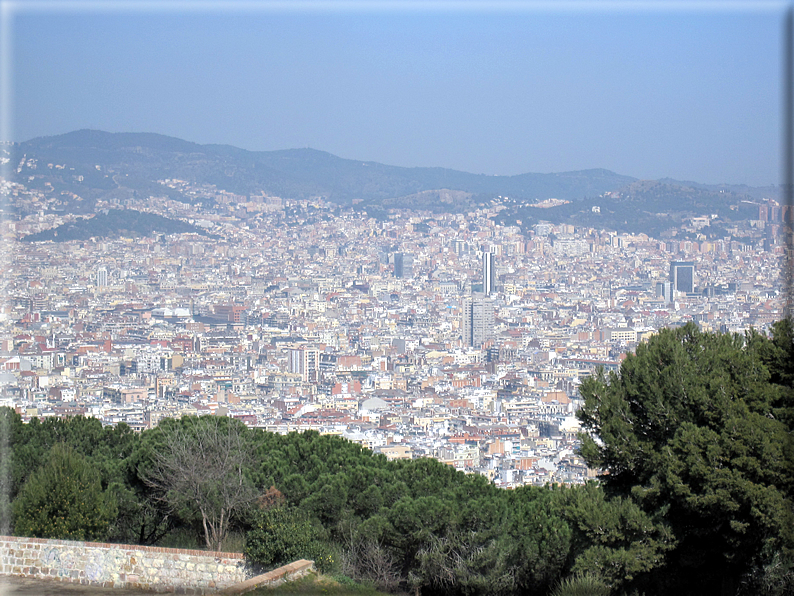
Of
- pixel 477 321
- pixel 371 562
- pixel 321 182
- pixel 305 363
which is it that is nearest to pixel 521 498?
pixel 371 562

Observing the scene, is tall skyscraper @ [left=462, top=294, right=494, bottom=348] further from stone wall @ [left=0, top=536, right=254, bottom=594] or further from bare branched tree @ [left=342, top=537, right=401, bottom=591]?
stone wall @ [left=0, top=536, right=254, bottom=594]

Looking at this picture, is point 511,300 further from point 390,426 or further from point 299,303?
point 390,426

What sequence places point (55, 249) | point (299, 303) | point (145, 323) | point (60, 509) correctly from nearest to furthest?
point (60, 509) < point (55, 249) < point (145, 323) < point (299, 303)

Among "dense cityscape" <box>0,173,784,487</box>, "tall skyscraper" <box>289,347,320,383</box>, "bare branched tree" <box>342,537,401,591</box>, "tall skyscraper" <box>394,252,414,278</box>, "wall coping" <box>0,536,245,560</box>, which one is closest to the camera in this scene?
"wall coping" <box>0,536,245,560</box>

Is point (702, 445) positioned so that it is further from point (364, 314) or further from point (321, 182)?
point (321, 182)

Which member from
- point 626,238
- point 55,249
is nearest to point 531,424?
point 55,249

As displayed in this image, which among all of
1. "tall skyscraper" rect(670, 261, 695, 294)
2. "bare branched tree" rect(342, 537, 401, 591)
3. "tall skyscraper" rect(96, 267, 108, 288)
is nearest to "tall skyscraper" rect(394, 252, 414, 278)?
"tall skyscraper" rect(670, 261, 695, 294)
